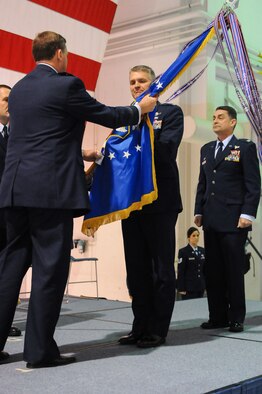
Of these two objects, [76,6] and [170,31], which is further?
[170,31]

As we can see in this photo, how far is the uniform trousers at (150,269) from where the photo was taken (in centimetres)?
257

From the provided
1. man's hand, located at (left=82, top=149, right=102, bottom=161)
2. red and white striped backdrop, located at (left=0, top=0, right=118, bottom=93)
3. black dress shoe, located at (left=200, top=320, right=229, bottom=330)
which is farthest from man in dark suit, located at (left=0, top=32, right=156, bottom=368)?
red and white striped backdrop, located at (left=0, top=0, right=118, bottom=93)

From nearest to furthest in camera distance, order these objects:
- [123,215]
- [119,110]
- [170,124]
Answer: [119,110], [123,215], [170,124]

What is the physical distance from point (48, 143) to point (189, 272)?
3.87 meters

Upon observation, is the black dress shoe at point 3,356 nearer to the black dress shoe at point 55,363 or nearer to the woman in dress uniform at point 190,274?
the black dress shoe at point 55,363

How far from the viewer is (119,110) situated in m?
2.26

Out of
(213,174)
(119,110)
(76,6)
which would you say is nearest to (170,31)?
(76,6)

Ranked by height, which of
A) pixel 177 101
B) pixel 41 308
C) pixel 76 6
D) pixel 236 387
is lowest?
pixel 236 387

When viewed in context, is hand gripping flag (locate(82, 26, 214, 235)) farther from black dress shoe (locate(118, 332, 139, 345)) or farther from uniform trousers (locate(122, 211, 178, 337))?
black dress shoe (locate(118, 332, 139, 345))

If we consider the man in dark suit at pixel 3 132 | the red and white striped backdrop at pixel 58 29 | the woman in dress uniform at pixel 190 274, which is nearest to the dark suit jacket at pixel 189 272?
the woman in dress uniform at pixel 190 274

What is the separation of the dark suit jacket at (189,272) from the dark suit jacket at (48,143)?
3.72 meters

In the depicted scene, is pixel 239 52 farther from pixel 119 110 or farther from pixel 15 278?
pixel 15 278

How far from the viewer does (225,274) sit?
3.28 metres

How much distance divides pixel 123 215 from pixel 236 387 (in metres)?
0.91
